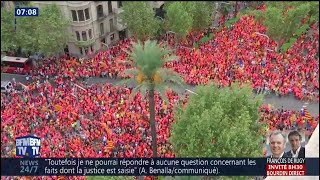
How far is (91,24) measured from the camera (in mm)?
48906

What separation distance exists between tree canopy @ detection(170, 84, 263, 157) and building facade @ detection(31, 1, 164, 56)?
23523 millimetres

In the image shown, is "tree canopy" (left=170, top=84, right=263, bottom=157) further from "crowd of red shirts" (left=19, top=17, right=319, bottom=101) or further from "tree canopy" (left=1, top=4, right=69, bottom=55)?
"tree canopy" (left=1, top=4, right=69, bottom=55)

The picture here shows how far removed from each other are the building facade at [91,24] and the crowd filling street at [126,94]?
212 centimetres

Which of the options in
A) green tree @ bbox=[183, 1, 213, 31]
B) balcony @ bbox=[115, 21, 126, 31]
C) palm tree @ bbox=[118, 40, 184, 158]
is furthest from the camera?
balcony @ bbox=[115, 21, 126, 31]

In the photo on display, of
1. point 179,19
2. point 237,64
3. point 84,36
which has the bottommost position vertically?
point 237,64

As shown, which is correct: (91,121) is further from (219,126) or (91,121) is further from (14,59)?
(14,59)

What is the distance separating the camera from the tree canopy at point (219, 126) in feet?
83.1

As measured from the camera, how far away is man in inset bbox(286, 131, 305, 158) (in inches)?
1066

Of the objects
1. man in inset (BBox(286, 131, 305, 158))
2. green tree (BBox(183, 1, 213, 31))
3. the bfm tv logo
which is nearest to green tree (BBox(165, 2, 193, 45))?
green tree (BBox(183, 1, 213, 31))

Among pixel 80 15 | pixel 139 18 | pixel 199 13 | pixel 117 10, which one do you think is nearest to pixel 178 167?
pixel 139 18

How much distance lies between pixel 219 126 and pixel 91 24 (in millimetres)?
27916

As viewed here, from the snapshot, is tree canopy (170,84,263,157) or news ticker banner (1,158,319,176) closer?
news ticker banner (1,158,319,176)

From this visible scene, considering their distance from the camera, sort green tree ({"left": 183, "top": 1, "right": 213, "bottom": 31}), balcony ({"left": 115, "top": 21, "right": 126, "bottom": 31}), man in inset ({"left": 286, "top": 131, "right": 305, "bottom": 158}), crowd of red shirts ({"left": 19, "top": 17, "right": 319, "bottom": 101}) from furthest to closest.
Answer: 1. balcony ({"left": 115, "top": 21, "right": 126, "bottom": 31})
2. green tree ({"left": 183, "top": 1, "right": 213, "bottom": 31})
3. crowd of red shirts ({"left": 19, "top": 17, "right": 319, "bottom": 101})
4. man in inset ({"left": 286, "top": 131, "right": 305, "bottom": 158})

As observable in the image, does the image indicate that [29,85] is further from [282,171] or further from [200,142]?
[282,171]
